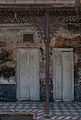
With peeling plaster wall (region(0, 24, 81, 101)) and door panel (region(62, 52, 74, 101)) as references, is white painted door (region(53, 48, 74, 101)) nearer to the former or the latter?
door panel (region(62, 52, 74, 101))

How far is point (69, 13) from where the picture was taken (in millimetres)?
10969

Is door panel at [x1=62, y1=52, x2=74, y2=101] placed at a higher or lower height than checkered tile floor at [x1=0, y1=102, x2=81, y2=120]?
higher

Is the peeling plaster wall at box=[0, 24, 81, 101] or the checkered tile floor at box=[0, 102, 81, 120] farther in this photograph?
the peeling plaster wall at box=[0, 24, 81, 101]

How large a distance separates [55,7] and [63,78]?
463cm

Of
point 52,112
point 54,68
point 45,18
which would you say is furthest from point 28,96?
point 45,18

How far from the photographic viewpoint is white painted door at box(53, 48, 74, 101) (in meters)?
14.4

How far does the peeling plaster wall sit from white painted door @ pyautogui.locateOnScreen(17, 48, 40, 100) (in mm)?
213

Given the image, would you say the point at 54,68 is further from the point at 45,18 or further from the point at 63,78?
the point at 45,18

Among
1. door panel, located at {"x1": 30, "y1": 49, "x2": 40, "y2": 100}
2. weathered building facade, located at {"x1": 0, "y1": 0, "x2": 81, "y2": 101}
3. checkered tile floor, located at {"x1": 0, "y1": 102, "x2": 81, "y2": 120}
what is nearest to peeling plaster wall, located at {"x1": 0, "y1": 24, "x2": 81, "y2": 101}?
weathered building facade, located at {"x1": 0, "y1": 0, "x2": 81, "y2": 101}

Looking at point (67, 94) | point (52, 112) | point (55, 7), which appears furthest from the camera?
point (67, 94)

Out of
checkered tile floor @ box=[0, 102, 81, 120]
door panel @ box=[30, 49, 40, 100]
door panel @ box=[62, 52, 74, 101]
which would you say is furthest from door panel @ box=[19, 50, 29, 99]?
door panel @ box=[62, 52, 74, 101]

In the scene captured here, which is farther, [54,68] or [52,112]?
[54,68]

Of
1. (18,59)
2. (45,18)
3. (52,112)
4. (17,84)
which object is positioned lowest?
(52,112)

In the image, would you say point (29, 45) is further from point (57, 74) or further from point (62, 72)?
point (62, 72)
